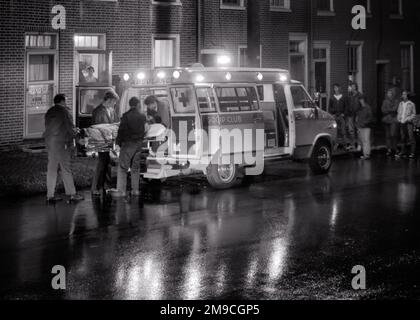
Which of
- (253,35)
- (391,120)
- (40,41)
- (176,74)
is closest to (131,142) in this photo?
(176,74)

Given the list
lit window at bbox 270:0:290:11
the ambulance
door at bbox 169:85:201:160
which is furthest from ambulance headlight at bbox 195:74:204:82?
lit window at bbox 270:0:290:11

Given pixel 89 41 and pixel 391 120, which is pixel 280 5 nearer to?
pixel 391 120

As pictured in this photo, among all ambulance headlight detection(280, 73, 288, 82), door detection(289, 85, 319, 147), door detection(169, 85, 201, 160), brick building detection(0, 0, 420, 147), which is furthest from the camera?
brick building detection(0, 0, 420, 147)

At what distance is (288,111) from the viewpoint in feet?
55.7

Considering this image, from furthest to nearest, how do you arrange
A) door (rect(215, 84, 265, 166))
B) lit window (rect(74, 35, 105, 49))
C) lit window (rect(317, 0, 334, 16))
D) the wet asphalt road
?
lit window (rect(317, 0, 334, 16)) → lit window (rect(74, 35, 105, 49)) → door (rect(215, 84, 265, 166)) → the wet asphalt road

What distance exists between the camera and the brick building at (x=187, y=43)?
818 inches

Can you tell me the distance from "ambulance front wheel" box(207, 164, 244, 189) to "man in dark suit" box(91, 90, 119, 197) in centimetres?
202

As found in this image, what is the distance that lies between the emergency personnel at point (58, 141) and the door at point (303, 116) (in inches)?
217

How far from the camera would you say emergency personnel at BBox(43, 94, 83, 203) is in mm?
13695

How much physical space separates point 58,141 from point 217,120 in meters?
3.14

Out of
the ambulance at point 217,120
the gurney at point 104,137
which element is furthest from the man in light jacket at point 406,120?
the gurney at point 104,137

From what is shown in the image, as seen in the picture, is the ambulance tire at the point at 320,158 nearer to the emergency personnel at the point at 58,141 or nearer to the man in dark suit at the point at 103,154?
the man in dark suit at the point at 103,154

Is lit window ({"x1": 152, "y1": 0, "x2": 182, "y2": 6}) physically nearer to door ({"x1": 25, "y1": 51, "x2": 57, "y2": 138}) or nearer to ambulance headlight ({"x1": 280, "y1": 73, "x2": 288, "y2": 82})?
door ({"x1": 25, "y1": 51, "x2": 57, "y2": 138})

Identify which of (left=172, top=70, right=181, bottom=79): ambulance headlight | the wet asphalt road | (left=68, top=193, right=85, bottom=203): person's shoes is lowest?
the wet asphalt road
